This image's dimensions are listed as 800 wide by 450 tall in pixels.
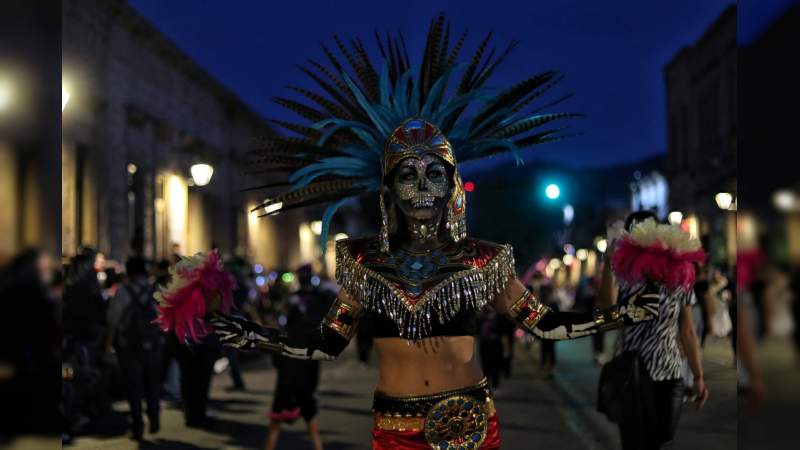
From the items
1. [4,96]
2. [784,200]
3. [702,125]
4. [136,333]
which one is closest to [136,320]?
[136,333]

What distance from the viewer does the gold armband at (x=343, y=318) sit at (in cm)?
514

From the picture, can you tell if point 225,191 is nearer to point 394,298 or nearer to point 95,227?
point 95,227

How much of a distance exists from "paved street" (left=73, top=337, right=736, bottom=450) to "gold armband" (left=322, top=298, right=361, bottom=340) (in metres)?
3.42

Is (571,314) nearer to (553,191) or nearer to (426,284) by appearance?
(426,284)

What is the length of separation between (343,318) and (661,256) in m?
1.61

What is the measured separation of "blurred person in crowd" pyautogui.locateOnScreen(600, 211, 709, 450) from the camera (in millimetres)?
6531

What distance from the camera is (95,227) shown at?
23.3 meters

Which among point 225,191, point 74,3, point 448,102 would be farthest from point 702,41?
point 448,102

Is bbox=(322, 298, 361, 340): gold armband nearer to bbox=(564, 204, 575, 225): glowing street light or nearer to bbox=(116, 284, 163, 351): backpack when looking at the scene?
bbox=(116, 284, 163, 351): backpack

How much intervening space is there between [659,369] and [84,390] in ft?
24.3

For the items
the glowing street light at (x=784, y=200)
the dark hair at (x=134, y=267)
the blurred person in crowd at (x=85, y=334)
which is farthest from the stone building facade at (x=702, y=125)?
the glowing street light at (x=784, y=200)

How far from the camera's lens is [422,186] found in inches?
200

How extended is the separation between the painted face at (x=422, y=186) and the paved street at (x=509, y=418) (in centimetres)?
335

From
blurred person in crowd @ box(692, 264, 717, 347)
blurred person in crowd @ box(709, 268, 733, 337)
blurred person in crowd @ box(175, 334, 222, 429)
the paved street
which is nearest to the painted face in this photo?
the paved street
